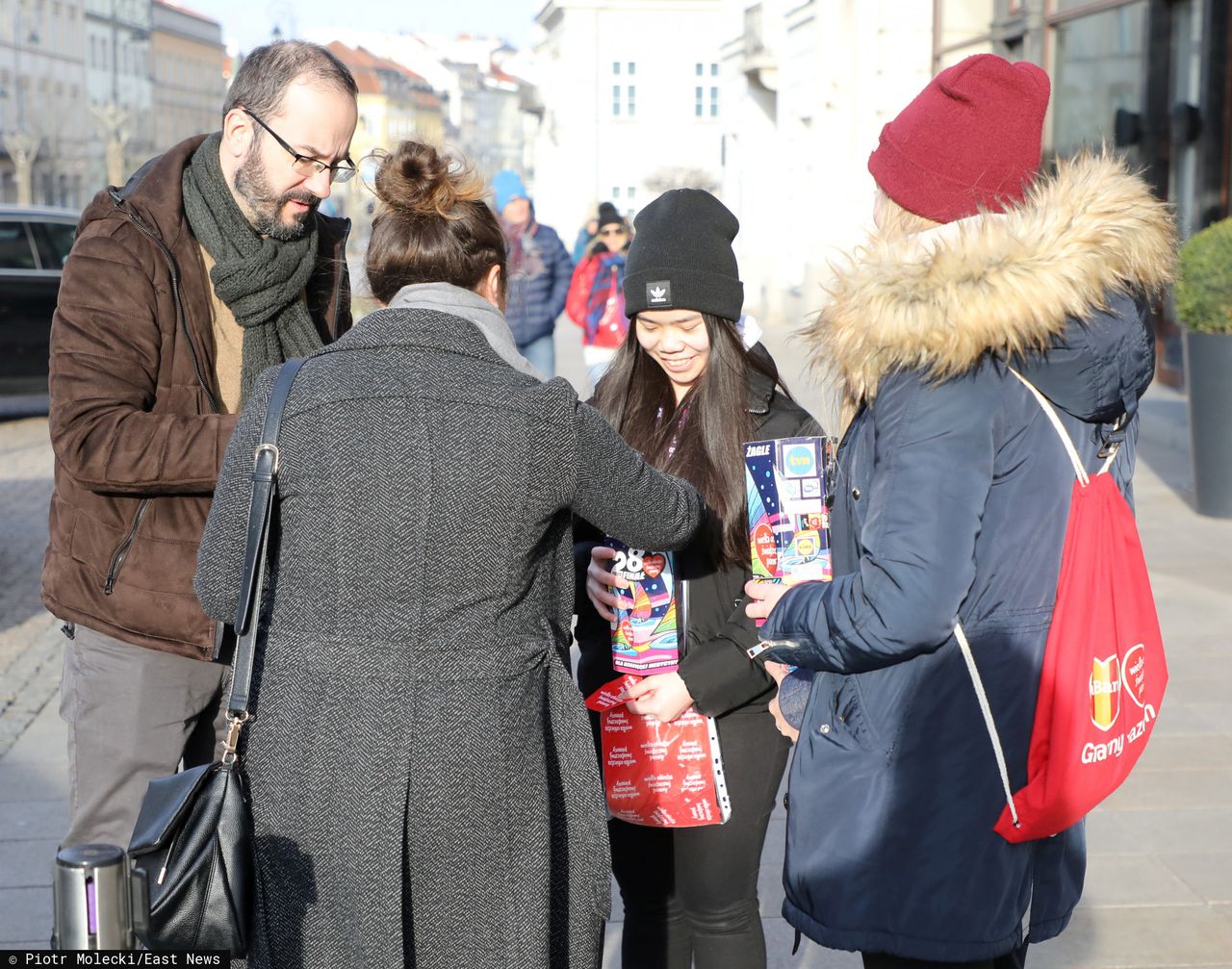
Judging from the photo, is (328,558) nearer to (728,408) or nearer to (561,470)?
(561,470)

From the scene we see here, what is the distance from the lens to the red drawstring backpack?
7.02ft

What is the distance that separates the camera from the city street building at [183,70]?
93938mm

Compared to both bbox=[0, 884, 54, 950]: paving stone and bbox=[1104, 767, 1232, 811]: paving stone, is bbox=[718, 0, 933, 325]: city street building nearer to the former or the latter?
bbox=[1104, 767, 1232, 811]: paving stone

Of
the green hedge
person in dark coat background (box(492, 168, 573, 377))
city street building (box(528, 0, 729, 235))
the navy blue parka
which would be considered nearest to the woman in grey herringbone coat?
the navy blue parka

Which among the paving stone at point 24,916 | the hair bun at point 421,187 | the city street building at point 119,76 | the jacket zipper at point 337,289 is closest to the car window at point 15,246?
the paving stone at point 24,916

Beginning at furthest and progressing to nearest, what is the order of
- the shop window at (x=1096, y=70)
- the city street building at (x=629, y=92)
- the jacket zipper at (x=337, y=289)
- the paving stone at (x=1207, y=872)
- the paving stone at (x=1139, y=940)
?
the city street building at (x=629, y=92) < the shop window at (x=1096, y=70) < the paving stone at (x=1207, y=872) < the paving stone at (x=1139, y=940) < the jacket zipper at (x=337, y=289)

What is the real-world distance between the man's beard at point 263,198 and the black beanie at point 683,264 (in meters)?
0.69

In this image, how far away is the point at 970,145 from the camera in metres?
2.24

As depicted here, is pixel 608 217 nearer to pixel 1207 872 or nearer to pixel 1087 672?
pixel 1207 872

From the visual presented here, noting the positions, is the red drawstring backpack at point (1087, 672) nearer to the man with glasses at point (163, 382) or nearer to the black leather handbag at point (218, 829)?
the black leather handbag at point (218, 829)

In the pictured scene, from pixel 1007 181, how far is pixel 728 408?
89 centimetres

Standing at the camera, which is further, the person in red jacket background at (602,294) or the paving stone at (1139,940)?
the person in red jacket background at (602,294)

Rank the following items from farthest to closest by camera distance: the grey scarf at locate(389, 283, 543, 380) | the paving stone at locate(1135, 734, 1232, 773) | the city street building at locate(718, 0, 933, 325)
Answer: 1. the city street building at locate(718, 0, 933, 325)
2. the paving stone at locate(1135, 734, 1232, 773)
3. the grey scarf at locate(389, 283, 543, 380)

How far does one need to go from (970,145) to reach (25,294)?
1226cm
